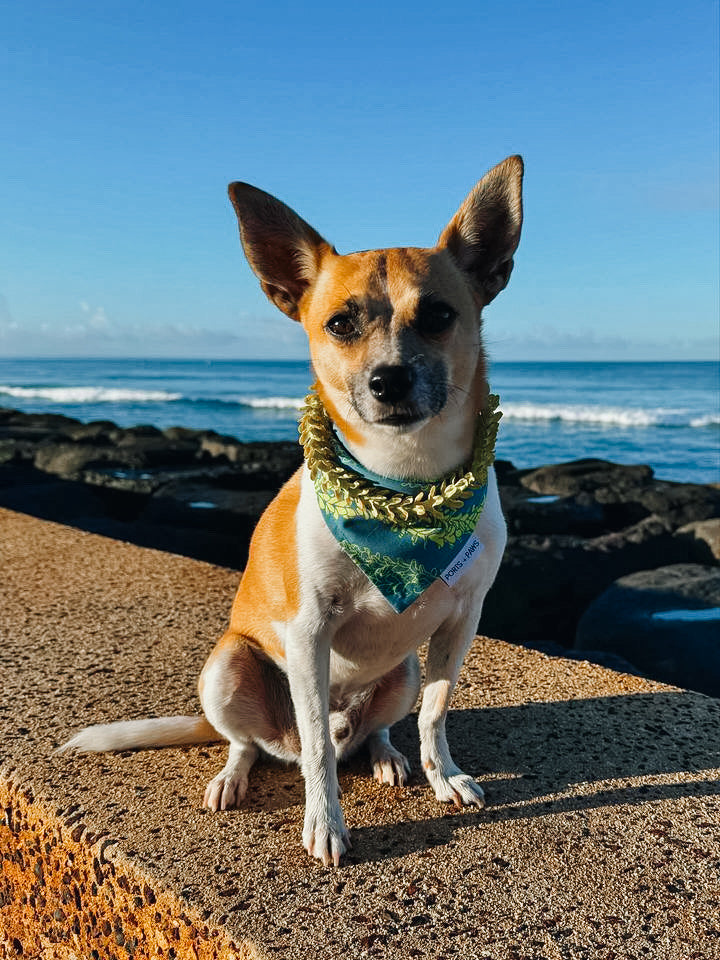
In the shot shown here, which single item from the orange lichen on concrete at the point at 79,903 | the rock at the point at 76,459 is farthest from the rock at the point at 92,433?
the orange lichen on concrete at the point at 79,903

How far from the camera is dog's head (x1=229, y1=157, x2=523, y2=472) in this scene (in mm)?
2262

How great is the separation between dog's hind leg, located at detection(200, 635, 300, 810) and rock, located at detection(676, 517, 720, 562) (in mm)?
5708

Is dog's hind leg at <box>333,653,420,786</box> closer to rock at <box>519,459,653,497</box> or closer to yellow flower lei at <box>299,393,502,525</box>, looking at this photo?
yellow flower lei at <box>299,393,502,525</box>

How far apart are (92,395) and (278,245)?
41.1 meters

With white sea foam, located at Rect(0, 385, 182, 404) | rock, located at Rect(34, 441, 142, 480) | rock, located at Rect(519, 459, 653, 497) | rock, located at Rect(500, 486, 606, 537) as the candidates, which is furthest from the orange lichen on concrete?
white sea foam, located at Rect(0, 385, 182, 404)

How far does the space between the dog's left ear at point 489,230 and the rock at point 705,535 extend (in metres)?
5.61

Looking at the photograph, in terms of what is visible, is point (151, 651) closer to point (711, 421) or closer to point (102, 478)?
point (102, 478)

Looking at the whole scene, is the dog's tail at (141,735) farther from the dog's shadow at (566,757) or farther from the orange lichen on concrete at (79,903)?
the dog's shadow at (566,757)

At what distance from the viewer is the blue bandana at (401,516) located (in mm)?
2342

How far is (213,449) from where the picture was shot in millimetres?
14312

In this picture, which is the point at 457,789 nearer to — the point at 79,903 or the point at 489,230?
the point at 79,903

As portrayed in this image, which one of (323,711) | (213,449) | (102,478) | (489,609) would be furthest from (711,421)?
(323,711)

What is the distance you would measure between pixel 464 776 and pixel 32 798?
1.39 meters

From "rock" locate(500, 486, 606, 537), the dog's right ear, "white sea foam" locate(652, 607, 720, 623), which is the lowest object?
"rock" locate(500, 486, 606, 537)
